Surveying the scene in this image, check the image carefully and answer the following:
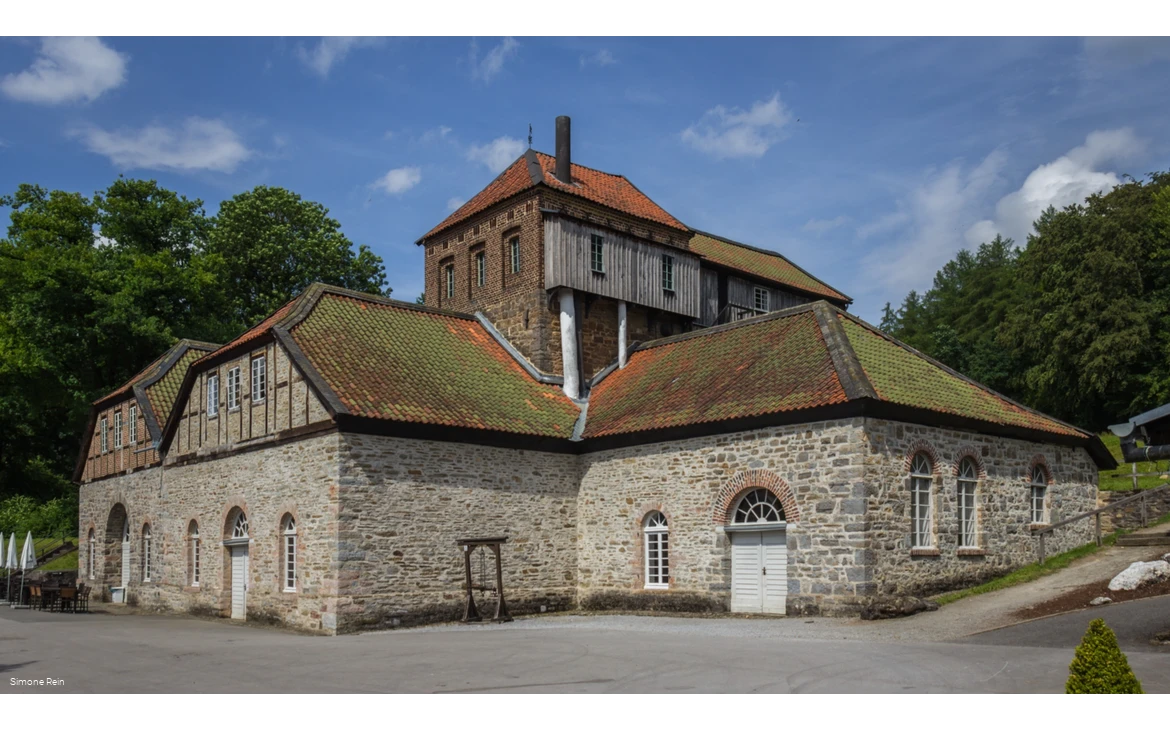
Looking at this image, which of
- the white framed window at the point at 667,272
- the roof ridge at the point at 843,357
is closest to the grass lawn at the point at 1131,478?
the roof ridge at the point at 843,357

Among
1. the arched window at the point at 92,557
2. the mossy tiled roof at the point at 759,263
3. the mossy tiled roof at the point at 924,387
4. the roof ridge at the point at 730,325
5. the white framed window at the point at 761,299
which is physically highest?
the mossy tiled roof at the point at 759,263

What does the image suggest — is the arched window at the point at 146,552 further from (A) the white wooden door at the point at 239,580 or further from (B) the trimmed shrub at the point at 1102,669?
(B) the trimmed shrub at the point at 1102,669

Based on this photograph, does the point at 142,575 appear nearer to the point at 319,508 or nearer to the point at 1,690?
the point at 319,508

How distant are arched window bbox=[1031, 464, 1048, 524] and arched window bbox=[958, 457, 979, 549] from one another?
2323 mm

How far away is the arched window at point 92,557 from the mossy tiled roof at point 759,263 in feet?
68.1

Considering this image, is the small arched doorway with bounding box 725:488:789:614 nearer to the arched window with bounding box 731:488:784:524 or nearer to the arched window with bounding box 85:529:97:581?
the arched window with bounding box 731:488:784:524

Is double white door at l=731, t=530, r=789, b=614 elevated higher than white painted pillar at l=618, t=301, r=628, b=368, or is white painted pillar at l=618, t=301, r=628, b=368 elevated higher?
white painted pillar at l=618, t=301, r=628, b=368

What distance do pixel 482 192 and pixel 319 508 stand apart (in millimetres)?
12455

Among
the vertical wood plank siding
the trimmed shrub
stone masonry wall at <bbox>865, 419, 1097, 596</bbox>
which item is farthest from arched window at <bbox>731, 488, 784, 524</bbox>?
the trimmed shrub

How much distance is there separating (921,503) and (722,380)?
4632 millimetres

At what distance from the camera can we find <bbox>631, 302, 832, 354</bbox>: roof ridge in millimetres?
22297

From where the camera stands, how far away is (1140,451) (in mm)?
10125

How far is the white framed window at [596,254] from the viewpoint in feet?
85.7

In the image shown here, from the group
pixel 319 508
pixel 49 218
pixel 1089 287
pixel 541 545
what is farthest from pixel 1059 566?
pixel 49 218
